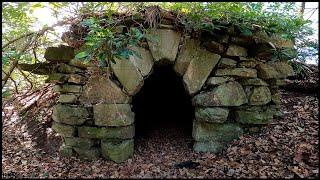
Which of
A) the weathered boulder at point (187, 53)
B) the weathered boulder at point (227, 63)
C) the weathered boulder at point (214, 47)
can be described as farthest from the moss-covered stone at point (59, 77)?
the weathered boulder at point (227, 63)

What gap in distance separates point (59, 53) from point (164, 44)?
1170 mm

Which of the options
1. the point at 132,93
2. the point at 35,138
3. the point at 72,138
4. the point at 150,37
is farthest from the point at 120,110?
the point at 35,138

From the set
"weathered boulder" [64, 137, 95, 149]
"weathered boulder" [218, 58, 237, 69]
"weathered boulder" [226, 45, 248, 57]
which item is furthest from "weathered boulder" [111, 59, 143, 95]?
"weathered boulder" [226, 45, 248, 57]

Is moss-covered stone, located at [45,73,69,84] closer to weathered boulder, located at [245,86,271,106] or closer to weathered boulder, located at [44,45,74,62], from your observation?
weathered boulder, located at [44,45,74,62]

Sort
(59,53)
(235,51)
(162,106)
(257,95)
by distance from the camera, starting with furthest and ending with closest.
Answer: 1. (162,106)
2. (257,95)
3. (235,51)
4. (59,53)

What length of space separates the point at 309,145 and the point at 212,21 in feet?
5.48

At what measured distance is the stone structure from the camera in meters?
3.60

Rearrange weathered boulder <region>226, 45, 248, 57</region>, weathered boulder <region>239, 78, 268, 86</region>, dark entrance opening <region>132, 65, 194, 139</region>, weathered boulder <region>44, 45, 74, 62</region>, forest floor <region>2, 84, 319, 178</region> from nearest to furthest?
1. forest floor <region>2, 84, 319, 178</region>
2. weathered boulder <region>44, 45, 74, 62</region>
3. weathered boulder <region>226, 45, 248, 57</region>
4. weathered boulder <region>239, 78, 268, 86</region>
5. dark entrance opening <region>132, 65, 194, 139</region>

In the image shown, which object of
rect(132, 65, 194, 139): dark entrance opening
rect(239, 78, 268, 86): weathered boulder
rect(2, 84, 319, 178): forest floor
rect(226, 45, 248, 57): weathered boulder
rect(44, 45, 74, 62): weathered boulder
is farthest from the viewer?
rect(132, 65, 194, 139): dark entrance opening

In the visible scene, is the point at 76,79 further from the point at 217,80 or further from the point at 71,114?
the point at 217,80

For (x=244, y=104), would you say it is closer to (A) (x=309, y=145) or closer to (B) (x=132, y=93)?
(A) (x=309, y=145)

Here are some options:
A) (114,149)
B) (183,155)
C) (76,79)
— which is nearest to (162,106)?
(183,155)

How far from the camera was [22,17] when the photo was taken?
139 inches

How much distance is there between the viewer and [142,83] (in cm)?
367
